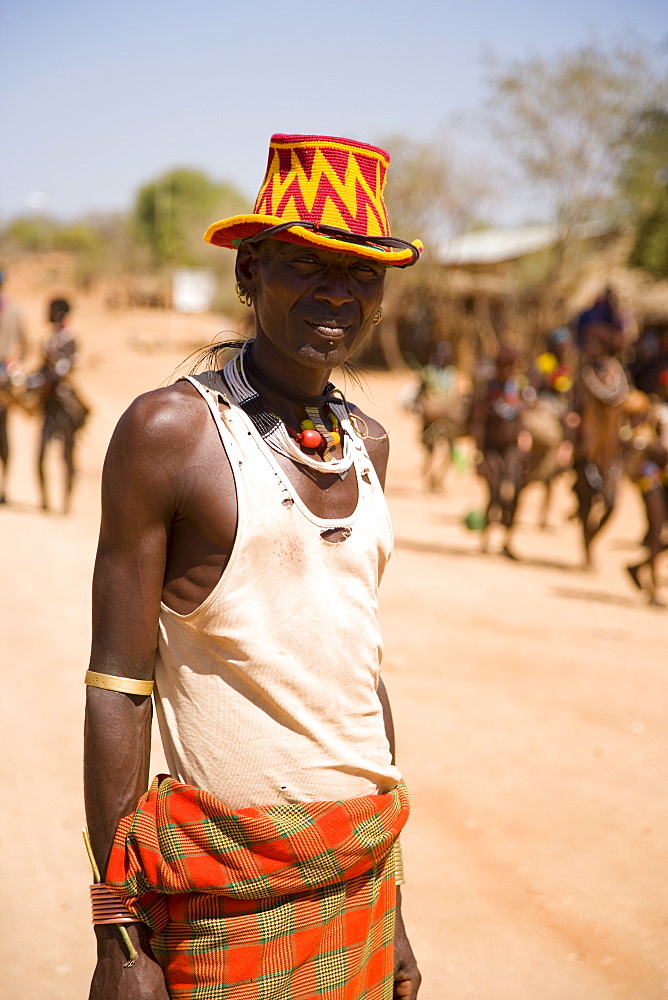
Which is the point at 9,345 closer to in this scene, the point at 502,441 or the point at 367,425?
the point at 502,441

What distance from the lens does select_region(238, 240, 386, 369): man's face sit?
70.6 inches

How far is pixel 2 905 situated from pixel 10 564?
4333 millimetres

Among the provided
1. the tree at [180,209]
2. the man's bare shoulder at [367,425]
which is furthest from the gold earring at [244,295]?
the tree at [180,209]

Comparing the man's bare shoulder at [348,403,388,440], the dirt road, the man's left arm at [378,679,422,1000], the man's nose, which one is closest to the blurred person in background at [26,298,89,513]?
the dirt road

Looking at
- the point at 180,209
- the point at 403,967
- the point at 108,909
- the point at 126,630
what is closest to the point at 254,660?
the point at 126,630

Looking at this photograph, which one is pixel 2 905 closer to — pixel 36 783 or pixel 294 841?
pixel 36 783

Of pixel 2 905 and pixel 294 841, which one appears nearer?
pixel 294 841

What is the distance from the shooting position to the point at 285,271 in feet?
5.90

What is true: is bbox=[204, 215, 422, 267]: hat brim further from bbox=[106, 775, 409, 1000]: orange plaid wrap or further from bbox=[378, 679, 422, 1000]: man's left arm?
bbox=[106, 775, 409, 1000]: orange plaid wrap

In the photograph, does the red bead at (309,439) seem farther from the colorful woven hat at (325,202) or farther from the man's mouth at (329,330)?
the colorful woven hat at (325,202)

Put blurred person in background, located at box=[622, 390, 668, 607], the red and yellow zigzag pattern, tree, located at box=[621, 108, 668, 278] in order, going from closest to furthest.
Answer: the red and yellow zigzag pattern < blurred person in background, located at box=[622, 390, 668, 607] < tree, located at box=[621, 108, 668, 278]

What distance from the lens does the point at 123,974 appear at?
1.65 m

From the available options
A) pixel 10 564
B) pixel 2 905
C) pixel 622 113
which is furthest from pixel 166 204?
pixel 2 905

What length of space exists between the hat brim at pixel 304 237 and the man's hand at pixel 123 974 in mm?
1195
